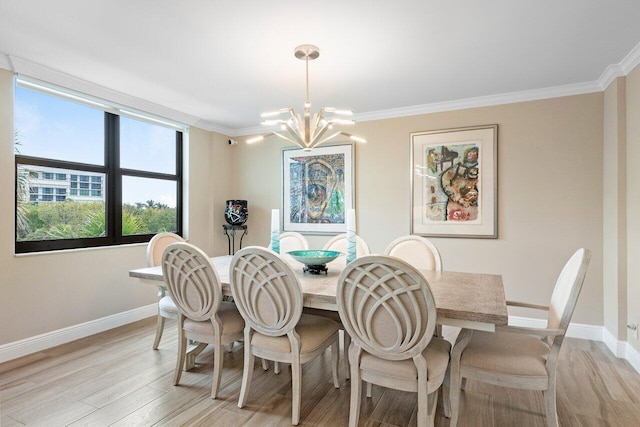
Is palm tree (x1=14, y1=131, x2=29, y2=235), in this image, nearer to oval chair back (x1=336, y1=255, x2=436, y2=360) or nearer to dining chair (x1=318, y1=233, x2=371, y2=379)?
dining chair (x1=318, y1=233, x2=371, y2=379)

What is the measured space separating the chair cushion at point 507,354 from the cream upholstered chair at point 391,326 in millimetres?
185

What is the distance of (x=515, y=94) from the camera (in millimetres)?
3525

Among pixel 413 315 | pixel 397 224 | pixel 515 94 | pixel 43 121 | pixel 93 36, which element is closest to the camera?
pixel 413 315

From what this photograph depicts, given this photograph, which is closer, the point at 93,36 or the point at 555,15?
the point at 555,15

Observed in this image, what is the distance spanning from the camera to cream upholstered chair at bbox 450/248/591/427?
1.71 m

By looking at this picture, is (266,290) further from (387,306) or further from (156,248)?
(156,248)

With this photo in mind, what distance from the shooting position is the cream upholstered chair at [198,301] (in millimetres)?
2191

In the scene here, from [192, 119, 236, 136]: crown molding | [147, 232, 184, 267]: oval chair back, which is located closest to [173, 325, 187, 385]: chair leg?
[147, 232, 184, 267]: oval chair back

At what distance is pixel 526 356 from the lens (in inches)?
71.5

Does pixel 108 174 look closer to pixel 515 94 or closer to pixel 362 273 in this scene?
pixel 362 273

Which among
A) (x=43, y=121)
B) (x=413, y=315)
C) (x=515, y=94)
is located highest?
(x=515, y=94)

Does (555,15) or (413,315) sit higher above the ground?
(555,15)

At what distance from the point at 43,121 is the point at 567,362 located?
502 centimetres

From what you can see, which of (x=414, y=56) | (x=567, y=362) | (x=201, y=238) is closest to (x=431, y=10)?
(x=414, y=56)
